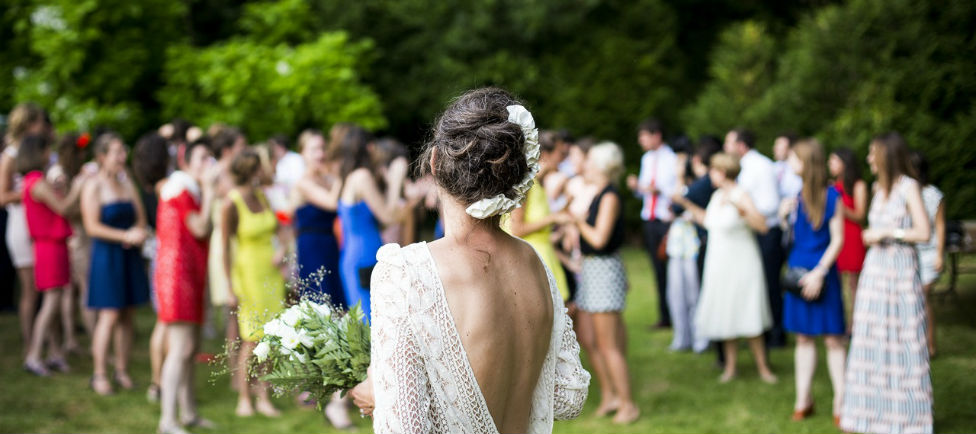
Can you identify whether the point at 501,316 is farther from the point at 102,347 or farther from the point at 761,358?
the point at 761,358

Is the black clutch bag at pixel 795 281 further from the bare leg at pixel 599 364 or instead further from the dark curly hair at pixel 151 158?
the dark curly hair at pixel 151 158

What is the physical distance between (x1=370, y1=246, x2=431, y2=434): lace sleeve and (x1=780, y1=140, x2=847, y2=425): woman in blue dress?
451 centimetres

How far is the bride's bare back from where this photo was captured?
234cm

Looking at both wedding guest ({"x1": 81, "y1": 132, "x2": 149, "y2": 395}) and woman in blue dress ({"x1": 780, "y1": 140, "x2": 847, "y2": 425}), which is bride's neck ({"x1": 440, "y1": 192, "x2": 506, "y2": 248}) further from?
wedding guest ({"x1": 81, "y1": 132, "x2": 149, "y2": 395})

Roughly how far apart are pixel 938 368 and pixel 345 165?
210 inches

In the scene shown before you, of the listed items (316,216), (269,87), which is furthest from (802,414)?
(269,87)

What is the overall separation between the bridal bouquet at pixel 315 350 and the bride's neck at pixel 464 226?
63 cm

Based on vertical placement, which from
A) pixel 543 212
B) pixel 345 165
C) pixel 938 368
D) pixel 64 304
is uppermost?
pixel 345 165

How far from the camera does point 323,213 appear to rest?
670 centimetres

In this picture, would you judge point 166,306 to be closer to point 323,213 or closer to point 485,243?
point 323,213

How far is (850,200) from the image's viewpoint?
8016mm

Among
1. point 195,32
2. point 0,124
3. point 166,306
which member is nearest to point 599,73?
point 195,32

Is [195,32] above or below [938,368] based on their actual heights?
above

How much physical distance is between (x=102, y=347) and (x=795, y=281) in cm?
518
